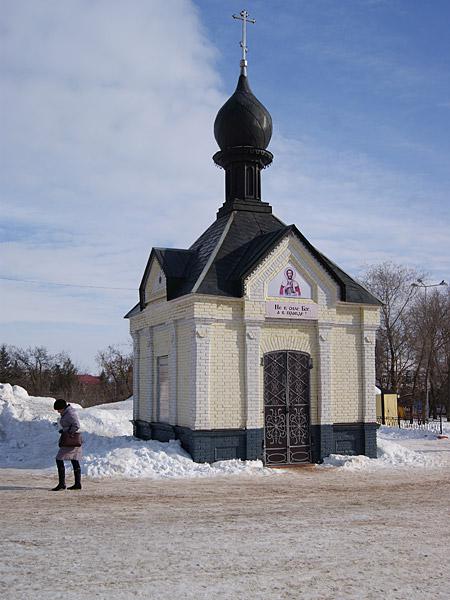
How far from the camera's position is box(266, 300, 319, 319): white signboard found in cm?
1670

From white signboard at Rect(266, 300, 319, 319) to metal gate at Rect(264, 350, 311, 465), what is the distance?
895 millimetres

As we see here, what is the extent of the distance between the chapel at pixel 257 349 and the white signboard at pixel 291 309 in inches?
1.1

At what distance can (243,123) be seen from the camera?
19.4 metres

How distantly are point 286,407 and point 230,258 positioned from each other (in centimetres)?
388

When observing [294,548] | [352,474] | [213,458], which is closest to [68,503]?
[294,548]

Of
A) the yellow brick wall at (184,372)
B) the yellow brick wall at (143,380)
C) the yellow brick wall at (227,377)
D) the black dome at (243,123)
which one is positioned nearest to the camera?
the yellow brick wall at (227,377)

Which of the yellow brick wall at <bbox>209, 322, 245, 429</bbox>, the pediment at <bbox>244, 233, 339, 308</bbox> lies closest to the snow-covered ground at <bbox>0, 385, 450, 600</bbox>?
the yellow brick wall at <bbox>209, 322, 245, 429</bbox>

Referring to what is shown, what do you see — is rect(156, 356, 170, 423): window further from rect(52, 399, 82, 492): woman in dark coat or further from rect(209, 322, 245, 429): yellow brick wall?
rect(52, 399, 82, 492): woman in dark coat

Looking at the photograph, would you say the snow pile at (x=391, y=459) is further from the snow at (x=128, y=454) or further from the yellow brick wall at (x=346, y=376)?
the yellow brick wall at (x=346, y=376)

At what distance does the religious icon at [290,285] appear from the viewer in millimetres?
16969

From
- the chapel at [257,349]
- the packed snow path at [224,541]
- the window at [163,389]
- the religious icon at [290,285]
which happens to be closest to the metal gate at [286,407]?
the chapel at [257,349]

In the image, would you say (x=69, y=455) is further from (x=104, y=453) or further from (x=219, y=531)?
(x=219, y=531)

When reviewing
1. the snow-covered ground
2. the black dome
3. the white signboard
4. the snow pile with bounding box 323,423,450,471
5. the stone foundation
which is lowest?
the snow pile with bounding box 323,423,450,471

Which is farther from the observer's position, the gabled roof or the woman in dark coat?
the gabled roof
